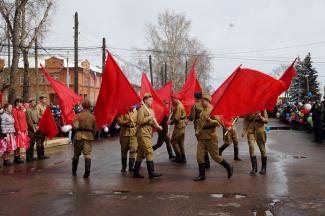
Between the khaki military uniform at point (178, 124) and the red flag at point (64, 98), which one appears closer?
the khaki military uniform at point (178, 124)

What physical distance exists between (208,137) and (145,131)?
1.30 metres

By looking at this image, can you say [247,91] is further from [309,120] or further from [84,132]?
[309,120]

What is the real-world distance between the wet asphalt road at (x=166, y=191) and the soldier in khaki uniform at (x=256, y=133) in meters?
0.34

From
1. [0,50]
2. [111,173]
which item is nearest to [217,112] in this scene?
[111,173]

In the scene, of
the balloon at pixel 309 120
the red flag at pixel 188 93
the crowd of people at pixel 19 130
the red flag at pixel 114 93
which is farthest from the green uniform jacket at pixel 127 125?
the balloon at pixel 309 120

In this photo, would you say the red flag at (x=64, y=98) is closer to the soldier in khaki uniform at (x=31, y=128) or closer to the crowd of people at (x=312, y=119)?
the soldier in khaki uniform at (x=31, y=128)

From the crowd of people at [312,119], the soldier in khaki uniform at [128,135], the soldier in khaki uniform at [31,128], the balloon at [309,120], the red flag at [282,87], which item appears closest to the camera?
the red flag at [282,87]

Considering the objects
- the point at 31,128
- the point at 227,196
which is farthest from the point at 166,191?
the point at 31,128

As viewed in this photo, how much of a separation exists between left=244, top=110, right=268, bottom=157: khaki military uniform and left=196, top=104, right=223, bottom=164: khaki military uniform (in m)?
1.16

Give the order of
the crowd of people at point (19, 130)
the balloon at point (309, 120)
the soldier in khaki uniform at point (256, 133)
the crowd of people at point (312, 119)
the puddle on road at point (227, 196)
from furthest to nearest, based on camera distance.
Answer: the balloon at point (309, 120) < the crowd of people at point (312, 119) < the crowd of people at point (19, 130) < the soldier in khaki uniform at point (256, 133) < the puddle on road at point (227, 196)

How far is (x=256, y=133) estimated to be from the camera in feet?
34.1

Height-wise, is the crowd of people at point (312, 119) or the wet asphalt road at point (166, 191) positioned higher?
the crowd of people at point (312, 119)

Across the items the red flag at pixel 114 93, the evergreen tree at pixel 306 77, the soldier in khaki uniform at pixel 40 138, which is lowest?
the soldier in khaki uniform at pixel 40 138

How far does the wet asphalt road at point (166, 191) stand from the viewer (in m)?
6.96
